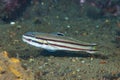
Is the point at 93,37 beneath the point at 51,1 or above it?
beneath

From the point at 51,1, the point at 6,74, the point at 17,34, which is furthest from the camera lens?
the point at 51,1

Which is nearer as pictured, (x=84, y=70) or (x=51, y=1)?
(x=84, y=70)

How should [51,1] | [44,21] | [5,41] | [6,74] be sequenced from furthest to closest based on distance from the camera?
[51,1] < [44,21] < [5,41] < [6,74]

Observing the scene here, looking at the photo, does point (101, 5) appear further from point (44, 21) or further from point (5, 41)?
point (5, 41)

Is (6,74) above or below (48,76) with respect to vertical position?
above

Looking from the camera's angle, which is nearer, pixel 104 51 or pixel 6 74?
pixel 6 74

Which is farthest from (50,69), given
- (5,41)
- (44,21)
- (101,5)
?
(101,5)

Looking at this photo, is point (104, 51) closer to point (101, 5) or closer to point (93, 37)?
point (93, 37)

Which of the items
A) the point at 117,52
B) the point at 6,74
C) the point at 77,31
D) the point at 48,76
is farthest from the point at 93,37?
the point at 6,74

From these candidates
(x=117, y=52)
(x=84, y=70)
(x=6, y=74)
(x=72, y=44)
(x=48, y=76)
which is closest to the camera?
(x=6, y=74)
